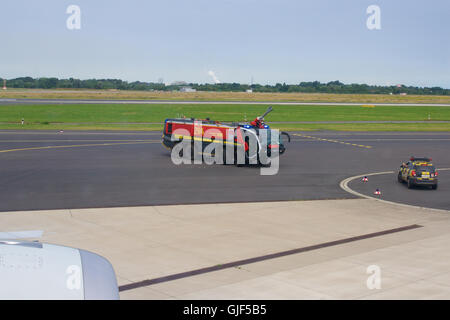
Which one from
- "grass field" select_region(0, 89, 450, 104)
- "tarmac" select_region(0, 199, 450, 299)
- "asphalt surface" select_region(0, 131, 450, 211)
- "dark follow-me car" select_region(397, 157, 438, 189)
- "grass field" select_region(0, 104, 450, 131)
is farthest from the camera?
"grass field" select_region(0, 89, 450, 104)

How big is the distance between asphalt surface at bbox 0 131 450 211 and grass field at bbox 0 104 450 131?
47.4ft

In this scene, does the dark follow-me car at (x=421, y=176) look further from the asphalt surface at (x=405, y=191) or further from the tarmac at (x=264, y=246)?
the tarmac at (x=264, y=246)

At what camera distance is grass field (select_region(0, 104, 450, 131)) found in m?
64.3

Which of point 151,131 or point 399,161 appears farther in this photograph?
point 151,131

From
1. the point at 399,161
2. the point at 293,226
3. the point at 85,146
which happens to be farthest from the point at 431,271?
the point at 85,146

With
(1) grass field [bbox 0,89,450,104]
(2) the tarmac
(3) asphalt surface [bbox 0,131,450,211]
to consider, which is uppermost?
(1) grass field [bbox 0,89,450,104]

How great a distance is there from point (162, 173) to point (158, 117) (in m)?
49.3

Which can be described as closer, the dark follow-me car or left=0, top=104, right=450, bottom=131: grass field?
the dark follow-me car

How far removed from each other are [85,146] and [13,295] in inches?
1595

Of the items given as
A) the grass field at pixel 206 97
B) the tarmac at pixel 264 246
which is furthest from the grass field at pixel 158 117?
the tarmac at pixel 264 246

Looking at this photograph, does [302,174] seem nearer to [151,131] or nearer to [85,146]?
[85,146]

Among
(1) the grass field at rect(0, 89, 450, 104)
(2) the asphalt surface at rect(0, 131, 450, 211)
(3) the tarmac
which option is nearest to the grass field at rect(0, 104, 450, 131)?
(2) the asphalt surface at rect(0, 131, 450, 211)

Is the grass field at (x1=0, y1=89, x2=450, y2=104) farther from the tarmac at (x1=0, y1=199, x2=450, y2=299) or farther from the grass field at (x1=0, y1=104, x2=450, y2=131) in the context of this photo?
the tarmac at (x1=0, y1=199, x2=450, y2=299)

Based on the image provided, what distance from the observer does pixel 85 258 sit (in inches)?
161
